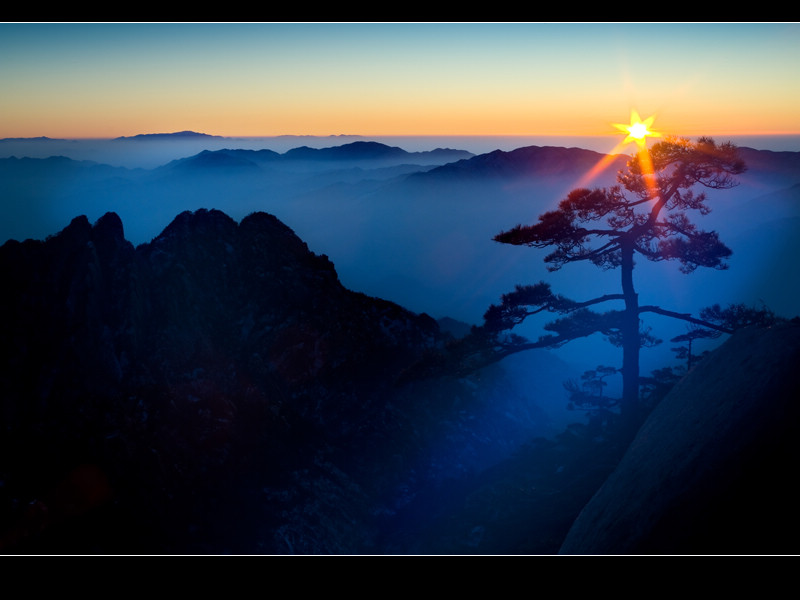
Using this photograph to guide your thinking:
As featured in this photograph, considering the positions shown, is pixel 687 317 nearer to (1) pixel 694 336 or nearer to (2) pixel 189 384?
(1) pixel 694 336

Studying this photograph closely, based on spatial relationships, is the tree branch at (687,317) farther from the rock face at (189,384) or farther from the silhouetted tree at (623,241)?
the rock face at (189,384)

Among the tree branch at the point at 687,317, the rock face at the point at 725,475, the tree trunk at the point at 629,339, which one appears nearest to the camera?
the rock face at the point at 725,475

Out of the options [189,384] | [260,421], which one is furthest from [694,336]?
[189,384]

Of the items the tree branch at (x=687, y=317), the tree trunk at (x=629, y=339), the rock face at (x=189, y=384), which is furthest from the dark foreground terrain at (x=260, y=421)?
the tree branch at (x=687, y=317)

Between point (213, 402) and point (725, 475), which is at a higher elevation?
point (725, 475)

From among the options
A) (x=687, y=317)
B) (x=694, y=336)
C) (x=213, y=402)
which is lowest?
(x=213, y=402)

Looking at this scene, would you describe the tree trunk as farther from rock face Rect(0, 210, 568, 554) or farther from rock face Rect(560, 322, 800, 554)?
rock face Rect(560, 322, 800, 554)
